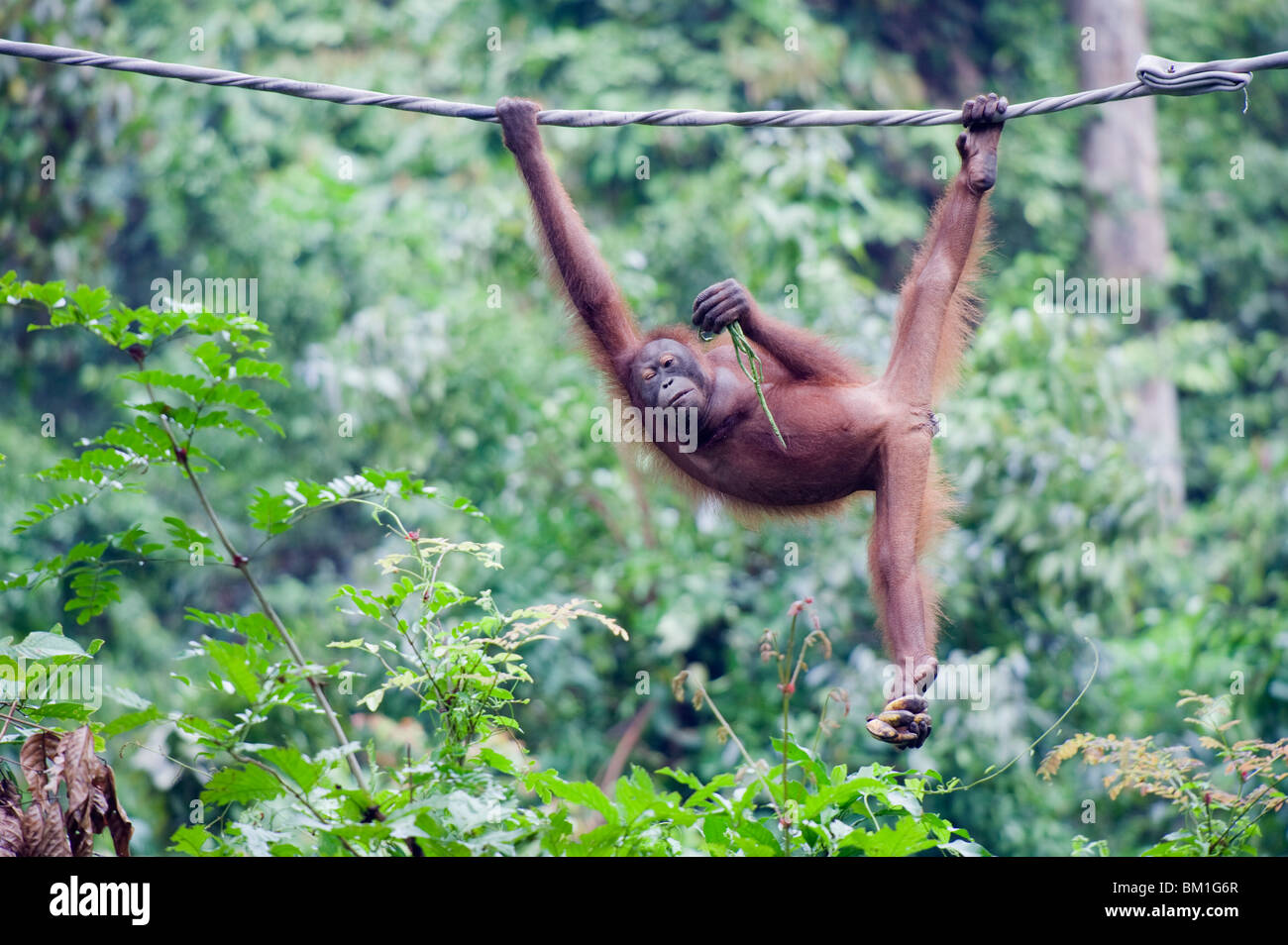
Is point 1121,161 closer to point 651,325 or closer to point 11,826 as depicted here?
point 651,325

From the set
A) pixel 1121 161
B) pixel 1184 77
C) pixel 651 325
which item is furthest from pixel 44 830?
pixel 1121 161

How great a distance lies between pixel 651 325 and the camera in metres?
6.43

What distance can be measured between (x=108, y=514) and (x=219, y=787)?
5.50m

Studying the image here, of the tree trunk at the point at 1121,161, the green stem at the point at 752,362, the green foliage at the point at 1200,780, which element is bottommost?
the green foliage at the point at 1200,780

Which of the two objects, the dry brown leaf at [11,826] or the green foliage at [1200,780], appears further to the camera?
the green foliage at [1200,780]

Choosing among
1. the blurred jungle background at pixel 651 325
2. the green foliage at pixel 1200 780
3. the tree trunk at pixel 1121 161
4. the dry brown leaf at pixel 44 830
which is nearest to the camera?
the dry brown leaf at pixel 44 830

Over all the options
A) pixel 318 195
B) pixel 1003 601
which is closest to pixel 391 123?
pixel 318 195

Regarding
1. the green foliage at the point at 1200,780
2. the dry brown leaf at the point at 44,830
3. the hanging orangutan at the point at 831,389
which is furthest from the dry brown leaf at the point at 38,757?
the green foliage at the point at 1200,780

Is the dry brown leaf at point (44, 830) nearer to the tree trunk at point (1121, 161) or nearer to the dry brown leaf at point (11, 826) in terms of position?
the dry brown leaf at point (11, 826)

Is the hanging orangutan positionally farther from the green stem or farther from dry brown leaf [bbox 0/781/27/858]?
dry brown leaf [bbox 0/781/27/858]

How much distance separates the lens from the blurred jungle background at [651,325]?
18.2 feet

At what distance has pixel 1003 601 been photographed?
18.5 ft

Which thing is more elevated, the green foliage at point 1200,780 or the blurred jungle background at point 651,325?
the blurred jungle background at point 651,325
